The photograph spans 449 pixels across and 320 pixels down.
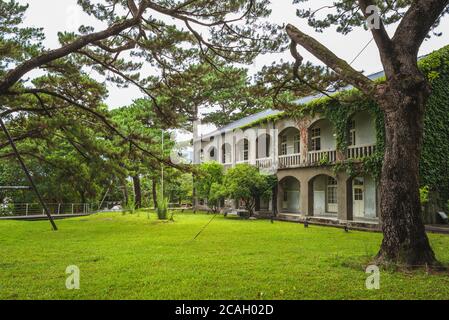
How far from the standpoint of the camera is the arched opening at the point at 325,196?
19219mm

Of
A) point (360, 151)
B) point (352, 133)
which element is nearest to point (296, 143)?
point (352, 133)

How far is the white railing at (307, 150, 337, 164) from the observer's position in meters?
16.3

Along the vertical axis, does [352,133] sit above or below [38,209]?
above

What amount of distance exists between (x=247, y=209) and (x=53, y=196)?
1371cm

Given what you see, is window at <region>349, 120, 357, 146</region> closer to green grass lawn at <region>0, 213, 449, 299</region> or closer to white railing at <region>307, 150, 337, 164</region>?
white railing at <region>307, 150, 337, 164</region>

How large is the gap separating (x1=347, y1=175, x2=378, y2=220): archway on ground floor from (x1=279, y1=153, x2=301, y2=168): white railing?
126 inches

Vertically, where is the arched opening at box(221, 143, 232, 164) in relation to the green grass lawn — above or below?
above

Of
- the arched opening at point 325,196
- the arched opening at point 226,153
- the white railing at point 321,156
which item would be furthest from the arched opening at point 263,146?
the white railing at point 321,156

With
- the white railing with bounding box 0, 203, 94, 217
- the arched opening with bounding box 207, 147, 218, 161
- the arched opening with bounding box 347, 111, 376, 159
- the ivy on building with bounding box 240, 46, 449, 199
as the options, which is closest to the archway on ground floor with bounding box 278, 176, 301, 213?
the arched opening with bounding box 347, 111, 376, 159

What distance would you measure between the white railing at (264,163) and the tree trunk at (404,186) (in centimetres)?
1491

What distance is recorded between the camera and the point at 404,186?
586 cm

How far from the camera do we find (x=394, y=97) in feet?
19.9

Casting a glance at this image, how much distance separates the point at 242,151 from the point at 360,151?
36.3 feet

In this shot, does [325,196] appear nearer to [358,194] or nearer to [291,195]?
[358,194]
